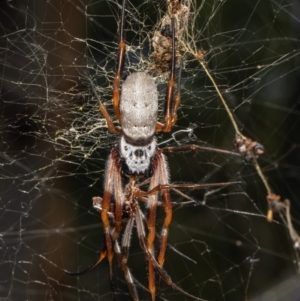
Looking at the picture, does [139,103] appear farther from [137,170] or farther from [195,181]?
[195,181]

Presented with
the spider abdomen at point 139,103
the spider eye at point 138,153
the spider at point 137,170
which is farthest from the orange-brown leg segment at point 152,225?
the spider abdomen at point 139,103

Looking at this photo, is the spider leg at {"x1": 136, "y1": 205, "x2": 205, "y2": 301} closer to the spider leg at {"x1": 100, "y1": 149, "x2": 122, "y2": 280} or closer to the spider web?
the spider leg at {"x1": 100, "y1": 149, "x2": 122, "y2": 280}

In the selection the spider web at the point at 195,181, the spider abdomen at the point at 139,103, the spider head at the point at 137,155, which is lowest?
the spider web at the point at 195,181

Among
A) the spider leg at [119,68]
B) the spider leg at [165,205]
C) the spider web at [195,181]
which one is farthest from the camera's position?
the spider web at [195,181]

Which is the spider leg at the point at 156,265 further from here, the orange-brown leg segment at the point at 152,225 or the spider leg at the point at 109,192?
the spider leg at the point at 109,192

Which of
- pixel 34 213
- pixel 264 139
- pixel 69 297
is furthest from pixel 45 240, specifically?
pixel 264 139

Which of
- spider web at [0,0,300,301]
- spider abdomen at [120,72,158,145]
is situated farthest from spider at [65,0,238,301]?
spider web at [0,0,300,301]

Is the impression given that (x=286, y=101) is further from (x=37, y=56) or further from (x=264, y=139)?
(x=37, y=56)

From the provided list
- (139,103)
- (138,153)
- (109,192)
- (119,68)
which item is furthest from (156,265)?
(119,68)
